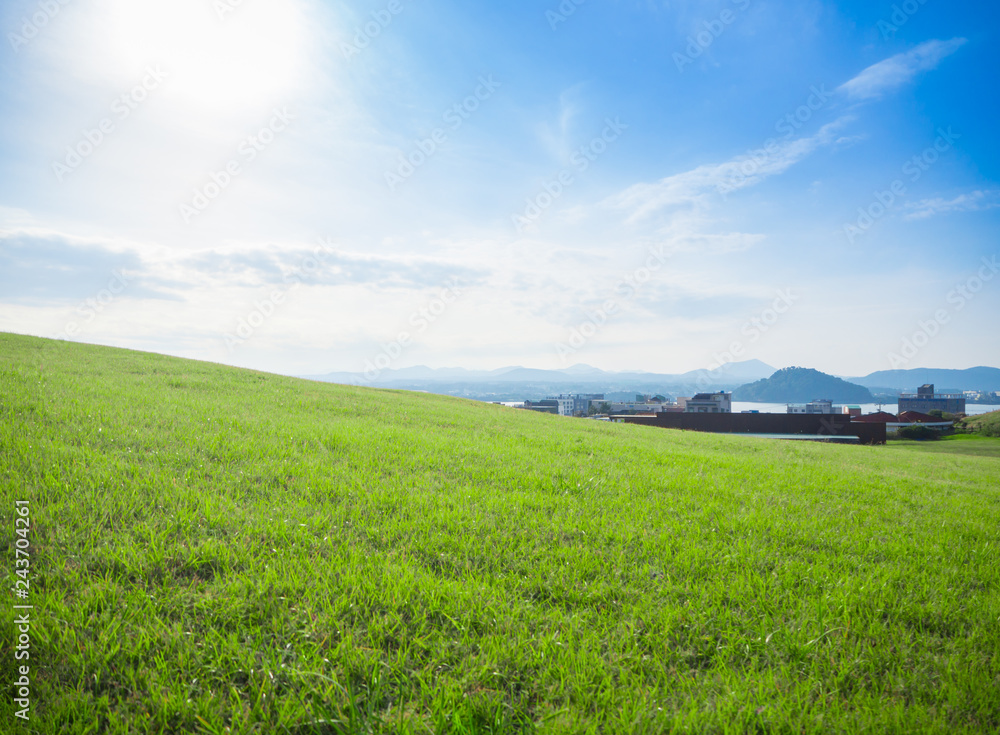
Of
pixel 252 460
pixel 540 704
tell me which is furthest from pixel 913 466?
pixel 252 460

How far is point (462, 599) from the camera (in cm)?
340

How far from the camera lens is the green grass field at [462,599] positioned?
253cm

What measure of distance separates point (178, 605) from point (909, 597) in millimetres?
5903

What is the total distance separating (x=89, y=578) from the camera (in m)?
3.28

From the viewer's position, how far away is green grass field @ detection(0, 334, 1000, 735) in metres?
2.53
